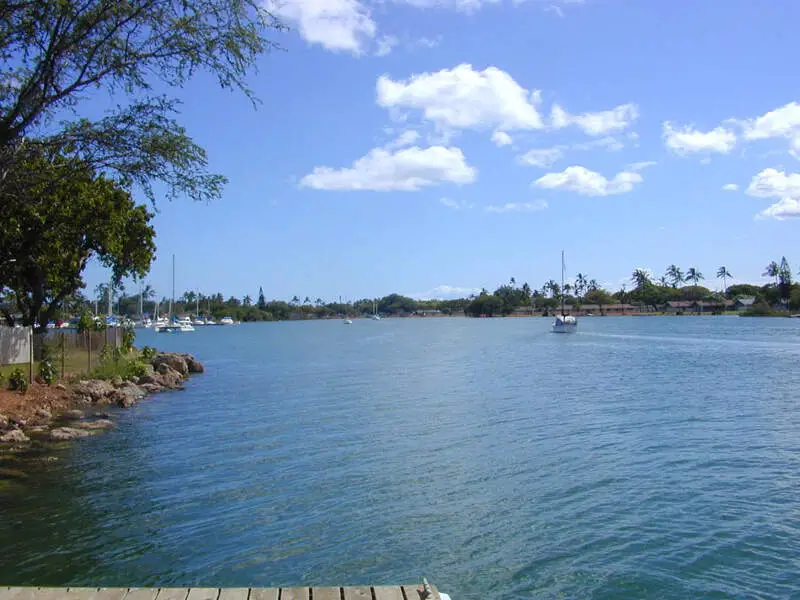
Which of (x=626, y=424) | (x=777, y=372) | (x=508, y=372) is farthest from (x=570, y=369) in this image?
(x=626, y=424)

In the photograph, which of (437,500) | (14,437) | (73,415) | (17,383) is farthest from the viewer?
(17,383)

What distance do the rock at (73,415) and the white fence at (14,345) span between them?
22.7 feet

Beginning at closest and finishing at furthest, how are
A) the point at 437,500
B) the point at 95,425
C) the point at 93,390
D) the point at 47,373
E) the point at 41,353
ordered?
1. the point at 437,500
2. the point at 95,425
3. the point at 47,373
4. the point at 93,390
5. the point at 41,353

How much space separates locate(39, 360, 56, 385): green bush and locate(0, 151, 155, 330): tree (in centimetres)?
434

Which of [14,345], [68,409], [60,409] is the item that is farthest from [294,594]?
[14,345]

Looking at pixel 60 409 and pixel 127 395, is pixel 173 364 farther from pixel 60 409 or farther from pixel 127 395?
pixel 60 409

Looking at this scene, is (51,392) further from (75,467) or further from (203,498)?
(203,498)

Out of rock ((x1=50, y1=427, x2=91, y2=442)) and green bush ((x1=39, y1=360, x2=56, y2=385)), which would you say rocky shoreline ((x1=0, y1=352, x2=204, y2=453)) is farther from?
green bush ((x1=39, y1=360, x2=56, y2=385))

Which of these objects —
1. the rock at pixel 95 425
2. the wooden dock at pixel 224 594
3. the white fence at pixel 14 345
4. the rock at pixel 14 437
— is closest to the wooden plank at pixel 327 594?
the wooden dock at pixel 224 594

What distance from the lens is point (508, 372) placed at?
132 feet

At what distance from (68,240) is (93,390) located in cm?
705

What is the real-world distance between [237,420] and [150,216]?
685 inches

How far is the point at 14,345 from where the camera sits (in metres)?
29.9

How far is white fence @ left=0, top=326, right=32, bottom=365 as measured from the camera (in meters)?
29.2
